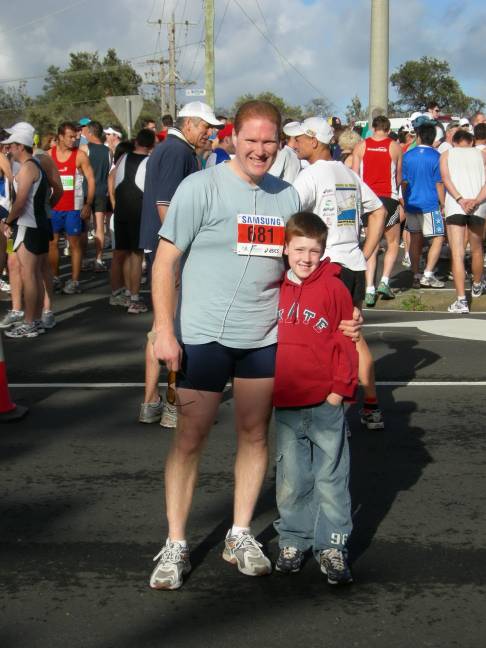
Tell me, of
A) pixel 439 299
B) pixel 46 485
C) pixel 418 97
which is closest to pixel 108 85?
pixel 418 97

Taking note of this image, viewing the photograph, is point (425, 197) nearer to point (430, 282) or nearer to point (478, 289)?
point (430, 282)

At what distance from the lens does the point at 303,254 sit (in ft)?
15.0

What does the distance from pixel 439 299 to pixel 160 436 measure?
643cm

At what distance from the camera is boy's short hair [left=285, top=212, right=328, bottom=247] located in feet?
14.9

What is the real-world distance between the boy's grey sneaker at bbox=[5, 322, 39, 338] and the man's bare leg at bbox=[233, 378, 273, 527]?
20.4 feet

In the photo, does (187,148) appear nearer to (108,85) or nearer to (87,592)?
(87,592)

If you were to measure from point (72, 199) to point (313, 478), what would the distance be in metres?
9.53

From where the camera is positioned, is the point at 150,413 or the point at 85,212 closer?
the point at 150,413

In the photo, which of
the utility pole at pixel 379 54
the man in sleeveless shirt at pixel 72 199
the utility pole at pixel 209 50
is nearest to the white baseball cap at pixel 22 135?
the man in sleeveless shirt at pixel 72 199

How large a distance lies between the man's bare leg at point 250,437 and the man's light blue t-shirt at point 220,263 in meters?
0.19

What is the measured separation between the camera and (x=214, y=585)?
454 cm

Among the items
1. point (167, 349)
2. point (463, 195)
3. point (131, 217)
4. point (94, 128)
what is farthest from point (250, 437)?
point (94, 128)

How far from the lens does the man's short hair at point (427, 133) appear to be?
13.6 metres

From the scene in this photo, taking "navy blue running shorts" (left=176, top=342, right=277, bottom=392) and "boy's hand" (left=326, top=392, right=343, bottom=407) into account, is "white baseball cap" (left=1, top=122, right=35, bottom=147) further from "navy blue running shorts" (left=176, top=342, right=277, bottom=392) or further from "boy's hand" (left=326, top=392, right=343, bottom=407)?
"boy's hand" (left=326, top=392, right=343, bottom=407)
